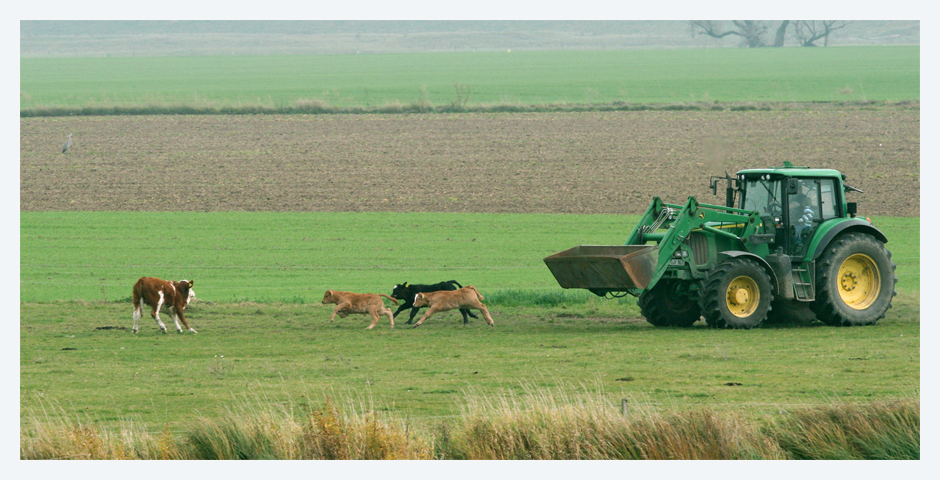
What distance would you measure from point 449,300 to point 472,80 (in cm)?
5071

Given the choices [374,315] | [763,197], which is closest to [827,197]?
[763,197]

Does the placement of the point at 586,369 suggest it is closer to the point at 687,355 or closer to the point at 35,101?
the point at 687,355

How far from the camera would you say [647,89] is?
61969 mm

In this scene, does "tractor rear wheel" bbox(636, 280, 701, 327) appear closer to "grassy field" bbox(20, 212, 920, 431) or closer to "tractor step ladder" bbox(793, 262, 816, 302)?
"grassy field" bbox(20, 212, 920, 431)

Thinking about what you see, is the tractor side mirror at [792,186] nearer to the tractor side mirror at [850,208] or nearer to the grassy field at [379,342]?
the tractor side mirror at [850,208]

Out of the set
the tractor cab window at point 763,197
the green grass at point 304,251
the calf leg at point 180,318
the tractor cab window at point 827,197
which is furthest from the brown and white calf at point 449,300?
the tractor cab window at point 827,197

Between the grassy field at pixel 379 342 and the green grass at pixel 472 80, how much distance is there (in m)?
25.8

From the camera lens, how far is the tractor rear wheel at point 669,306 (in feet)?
65.5

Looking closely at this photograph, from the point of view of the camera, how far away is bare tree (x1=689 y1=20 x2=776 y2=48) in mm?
54294

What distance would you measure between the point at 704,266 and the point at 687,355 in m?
3.45

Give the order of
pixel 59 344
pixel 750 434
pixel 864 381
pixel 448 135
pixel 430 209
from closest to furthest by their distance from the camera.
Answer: pixel 750 434
pixel 864 381
pixel 59 344
pixel 430 209
pixel 448 135

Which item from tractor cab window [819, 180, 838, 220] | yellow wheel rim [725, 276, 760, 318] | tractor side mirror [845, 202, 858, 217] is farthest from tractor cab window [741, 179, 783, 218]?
yellow wheel rim [725, 276, 760, 318]

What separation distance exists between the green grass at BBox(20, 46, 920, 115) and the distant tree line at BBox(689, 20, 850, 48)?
1.92 meters

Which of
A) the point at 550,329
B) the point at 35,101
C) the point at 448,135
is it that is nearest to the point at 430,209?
the point at 448,135
